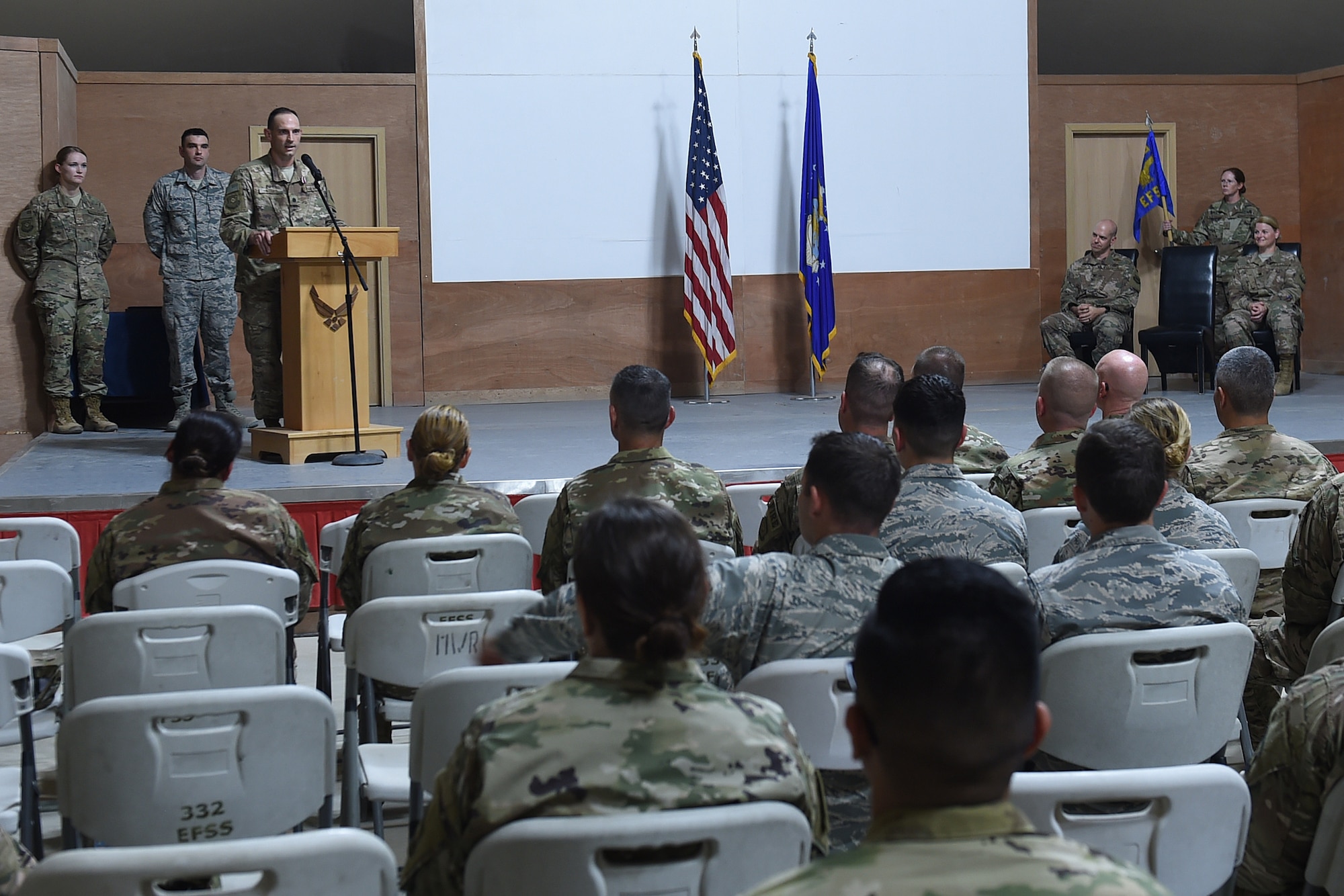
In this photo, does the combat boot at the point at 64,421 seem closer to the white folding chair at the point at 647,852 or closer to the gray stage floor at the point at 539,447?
the gray stage floor at the point at 539,447

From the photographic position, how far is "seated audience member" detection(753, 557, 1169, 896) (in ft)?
3.06

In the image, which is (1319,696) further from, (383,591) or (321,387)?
(321,387)

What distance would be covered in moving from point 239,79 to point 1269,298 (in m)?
6.94

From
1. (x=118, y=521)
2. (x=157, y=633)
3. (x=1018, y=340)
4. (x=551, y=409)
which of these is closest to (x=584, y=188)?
(x=551, y=409)

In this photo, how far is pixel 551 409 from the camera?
28.3 feet

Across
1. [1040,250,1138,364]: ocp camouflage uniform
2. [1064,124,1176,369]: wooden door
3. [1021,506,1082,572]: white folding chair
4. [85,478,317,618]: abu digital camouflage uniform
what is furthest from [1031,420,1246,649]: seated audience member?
[1064,124,1176,369]: wooden door

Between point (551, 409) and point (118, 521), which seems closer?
point (118, 521)

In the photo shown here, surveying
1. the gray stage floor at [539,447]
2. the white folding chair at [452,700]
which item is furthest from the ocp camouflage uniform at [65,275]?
the white folding chair at [452,700]

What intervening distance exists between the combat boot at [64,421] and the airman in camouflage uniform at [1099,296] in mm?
6072

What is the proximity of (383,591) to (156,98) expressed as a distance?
266 inches

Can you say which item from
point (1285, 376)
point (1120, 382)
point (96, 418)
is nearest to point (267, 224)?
point (96, 418)

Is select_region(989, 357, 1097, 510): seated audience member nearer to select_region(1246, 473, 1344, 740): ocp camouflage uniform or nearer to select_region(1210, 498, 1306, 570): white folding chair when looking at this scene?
select_region(1210, 498, 1306, 570): white folding chair

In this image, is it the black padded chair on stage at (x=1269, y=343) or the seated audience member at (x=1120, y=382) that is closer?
the seated audience member at (x=1120, y=382)

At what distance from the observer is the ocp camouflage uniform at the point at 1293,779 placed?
5.21ft
